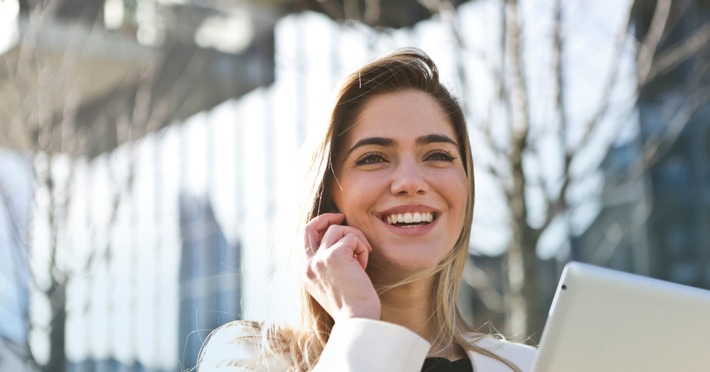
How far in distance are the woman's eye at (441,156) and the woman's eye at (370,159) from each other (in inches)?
4.6

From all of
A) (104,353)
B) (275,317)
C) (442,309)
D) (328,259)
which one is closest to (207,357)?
(275,317)

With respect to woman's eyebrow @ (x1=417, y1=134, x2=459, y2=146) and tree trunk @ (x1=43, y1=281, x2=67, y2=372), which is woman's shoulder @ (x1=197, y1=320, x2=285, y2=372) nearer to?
woman's eyebrow @ (x1=417, y1=134, x2=459, y2=146)

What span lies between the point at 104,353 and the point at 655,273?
29.1 feet

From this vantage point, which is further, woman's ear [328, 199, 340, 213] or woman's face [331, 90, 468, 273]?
woman's ear [328, 199, 340, 213]

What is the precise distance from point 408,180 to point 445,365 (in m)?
0.51

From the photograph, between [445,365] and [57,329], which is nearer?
[445,365]

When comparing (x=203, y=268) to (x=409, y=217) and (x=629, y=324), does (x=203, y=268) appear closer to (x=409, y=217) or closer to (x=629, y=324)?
(x=409, y=217)

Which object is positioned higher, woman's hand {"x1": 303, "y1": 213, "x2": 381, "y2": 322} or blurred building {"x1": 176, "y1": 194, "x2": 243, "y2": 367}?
woman's hand {"x1": 303, "y1": 213, "x2": 381, "y2": 322}

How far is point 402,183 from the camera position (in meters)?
2.36

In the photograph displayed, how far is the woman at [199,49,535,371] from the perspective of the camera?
92.3 inches

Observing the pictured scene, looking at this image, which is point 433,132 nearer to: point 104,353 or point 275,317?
point 275,317

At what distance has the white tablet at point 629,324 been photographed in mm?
1611

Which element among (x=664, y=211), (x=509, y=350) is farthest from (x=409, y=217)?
(x=664, y=211)

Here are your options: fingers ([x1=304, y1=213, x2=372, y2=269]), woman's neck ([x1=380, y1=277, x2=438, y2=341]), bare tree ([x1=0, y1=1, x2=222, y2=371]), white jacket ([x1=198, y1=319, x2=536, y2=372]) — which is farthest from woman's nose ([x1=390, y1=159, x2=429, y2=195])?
bare tree ([x1=0, y1=1, x2=222, y2=371])
